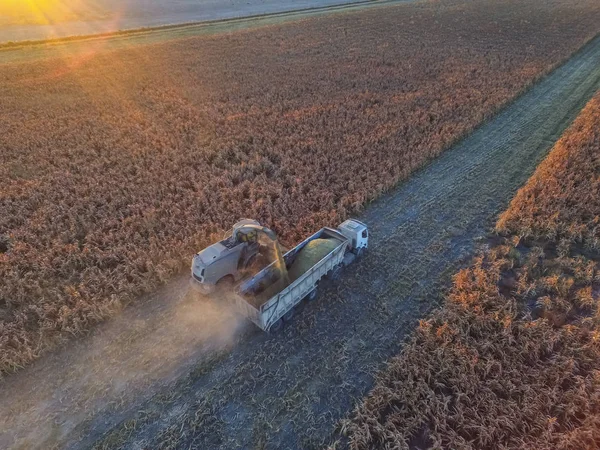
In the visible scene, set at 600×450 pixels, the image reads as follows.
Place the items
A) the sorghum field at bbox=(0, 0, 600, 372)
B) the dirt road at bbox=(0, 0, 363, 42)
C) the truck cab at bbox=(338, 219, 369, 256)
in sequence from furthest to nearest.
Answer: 1. the dirt road at bbox=(0, 0, 363, 42)
2. the sorghum field at bbox=(0, 0, 600, 372)
3. the truck cab at bbox=(338, 219, 369, 256)

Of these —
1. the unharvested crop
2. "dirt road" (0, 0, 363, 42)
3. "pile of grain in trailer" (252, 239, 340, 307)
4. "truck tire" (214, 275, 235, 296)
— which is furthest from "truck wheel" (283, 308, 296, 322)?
Result: "dirt road" (0, 0, 363, 42)

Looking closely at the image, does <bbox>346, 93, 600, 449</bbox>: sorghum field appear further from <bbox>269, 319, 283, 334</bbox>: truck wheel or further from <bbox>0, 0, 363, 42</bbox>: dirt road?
<bbox>0, 0, 363, 42</bbox>: dirt road

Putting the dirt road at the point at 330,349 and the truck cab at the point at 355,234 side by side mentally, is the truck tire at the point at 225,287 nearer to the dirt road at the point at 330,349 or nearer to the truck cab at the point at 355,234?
the dirt road at the point at 330,349

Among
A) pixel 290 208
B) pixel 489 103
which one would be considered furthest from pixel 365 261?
pixel 489 103

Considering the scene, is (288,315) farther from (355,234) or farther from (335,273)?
(355,234)

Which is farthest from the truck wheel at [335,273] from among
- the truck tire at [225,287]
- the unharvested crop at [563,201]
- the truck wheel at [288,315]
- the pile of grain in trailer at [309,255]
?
the unharvested crop at [563,201]

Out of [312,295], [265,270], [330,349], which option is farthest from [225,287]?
[330,349]

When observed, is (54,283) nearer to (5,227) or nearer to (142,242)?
(142,242)

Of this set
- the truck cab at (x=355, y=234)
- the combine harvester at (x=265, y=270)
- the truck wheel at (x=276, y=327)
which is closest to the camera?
the combine harvester at (x=265, y=270)
